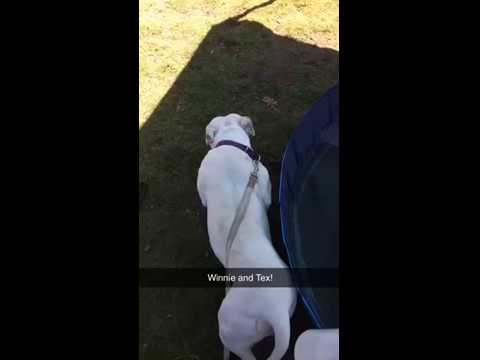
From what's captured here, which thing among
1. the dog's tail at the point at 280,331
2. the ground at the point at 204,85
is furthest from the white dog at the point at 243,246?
the ground at the point at 204,85

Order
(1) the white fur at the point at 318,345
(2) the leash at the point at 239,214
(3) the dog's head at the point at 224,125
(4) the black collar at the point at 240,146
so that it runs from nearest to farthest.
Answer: (1) the white fur at the point at 318,345 < (2) the leash at the point at 239,214 < (4) the black collar at the point at 240,146 < (3) the dog's head at the point at 224,125

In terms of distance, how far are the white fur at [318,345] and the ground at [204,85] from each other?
2.43 feet

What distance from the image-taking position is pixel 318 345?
5.83 ft

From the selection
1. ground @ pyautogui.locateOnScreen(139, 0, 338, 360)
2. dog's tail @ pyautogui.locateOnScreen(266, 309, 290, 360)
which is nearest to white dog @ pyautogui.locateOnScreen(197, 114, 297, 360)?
dog's tail @ pyautogui.locateOnScreen(266, 309, 290, 360)

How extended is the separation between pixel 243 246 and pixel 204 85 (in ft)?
6.12

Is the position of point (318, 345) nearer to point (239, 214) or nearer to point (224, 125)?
point (239, 214)

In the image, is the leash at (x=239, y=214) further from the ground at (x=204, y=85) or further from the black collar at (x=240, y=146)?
the ground at (x=204, y=85)
